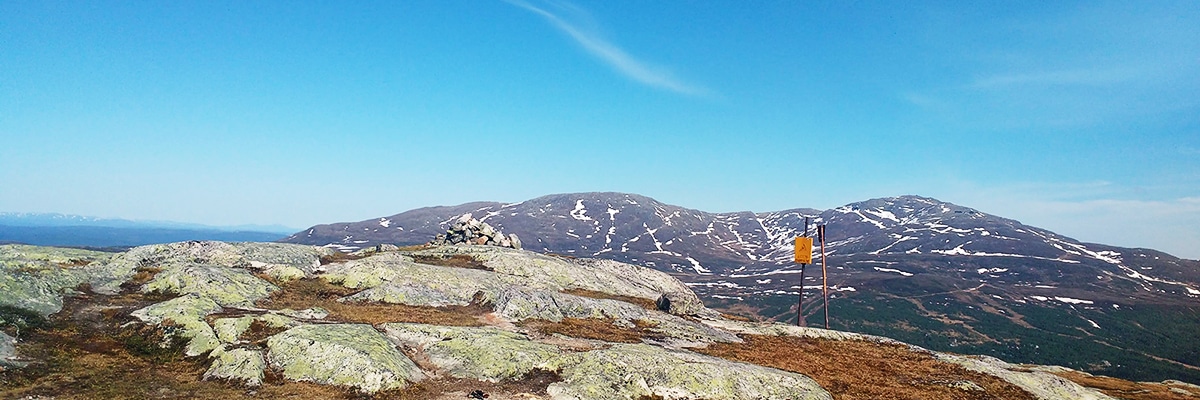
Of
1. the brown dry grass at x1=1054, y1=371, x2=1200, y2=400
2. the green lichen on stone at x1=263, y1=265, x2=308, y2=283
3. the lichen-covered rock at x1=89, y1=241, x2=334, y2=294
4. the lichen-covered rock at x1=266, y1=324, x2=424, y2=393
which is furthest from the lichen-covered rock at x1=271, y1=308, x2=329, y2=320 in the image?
the brown dry grass at x1=1054, y1=371, x2=1200, y2=400

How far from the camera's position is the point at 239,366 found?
22688 millimetres

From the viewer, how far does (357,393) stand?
70.9 ft

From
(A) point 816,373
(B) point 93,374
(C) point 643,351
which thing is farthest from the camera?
(A) point 816,373

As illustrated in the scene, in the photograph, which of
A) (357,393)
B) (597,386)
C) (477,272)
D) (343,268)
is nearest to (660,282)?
(477,272)

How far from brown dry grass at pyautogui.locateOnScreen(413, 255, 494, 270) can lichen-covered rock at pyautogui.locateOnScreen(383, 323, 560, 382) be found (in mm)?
24265

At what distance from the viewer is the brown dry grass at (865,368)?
28281 mm

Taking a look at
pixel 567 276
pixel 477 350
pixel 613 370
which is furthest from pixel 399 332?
pixel 567 276

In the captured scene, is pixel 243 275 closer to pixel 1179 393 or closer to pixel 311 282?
pixel 311 282

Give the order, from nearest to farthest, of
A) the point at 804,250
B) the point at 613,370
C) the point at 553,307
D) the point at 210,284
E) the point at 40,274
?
the point at 613,370 → the point at 40,274 → the point at 210,284 → the point at 553,307 → the point at 804,250

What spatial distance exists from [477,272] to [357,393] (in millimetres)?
27817

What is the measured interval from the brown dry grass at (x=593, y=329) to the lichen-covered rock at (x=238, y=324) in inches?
565

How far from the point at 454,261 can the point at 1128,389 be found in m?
59.2

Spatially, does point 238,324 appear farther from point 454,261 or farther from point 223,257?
point 454,261

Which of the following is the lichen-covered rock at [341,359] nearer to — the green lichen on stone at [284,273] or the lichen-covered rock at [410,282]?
the lichen-covered rock at [410,282]
